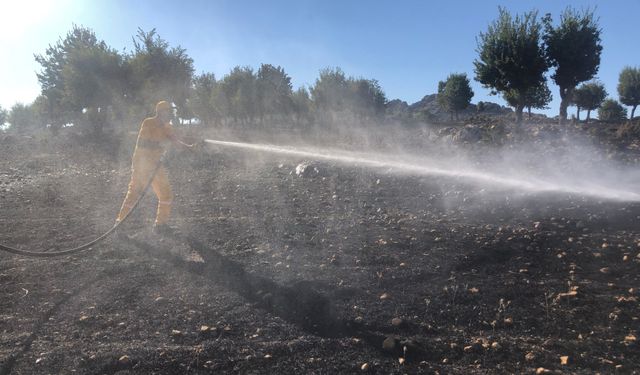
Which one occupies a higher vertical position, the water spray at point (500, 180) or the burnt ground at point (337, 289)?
the water spray at point (500, 180)

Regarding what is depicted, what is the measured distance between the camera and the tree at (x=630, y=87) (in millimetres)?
35422

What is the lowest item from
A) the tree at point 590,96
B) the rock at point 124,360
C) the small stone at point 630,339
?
the rock at point 124,360

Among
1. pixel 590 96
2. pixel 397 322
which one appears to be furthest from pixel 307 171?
pixel 590 96

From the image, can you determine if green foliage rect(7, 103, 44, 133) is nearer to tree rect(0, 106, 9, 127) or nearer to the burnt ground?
tree rect(0, 106, 9, 127)

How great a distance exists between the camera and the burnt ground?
3.06 m

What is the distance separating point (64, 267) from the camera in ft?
16.7

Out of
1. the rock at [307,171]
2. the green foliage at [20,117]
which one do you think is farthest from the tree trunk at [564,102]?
the green foliage at [20,117]

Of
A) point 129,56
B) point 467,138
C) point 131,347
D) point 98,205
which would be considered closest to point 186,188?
point 98,205

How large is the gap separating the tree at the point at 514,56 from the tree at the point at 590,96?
22.5 m

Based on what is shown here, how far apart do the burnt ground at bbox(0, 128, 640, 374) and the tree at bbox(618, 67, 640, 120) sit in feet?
123

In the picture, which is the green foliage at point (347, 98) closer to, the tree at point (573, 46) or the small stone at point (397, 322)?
the tree at point (573, 46)

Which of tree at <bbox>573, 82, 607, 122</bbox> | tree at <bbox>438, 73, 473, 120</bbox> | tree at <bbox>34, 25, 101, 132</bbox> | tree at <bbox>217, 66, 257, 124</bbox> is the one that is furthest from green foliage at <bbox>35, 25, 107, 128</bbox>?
tree at <bbox>573, 82, 607, 122</bbox>

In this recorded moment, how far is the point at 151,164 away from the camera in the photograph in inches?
273

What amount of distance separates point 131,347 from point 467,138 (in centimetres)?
1490
